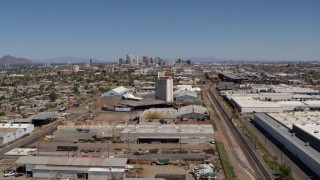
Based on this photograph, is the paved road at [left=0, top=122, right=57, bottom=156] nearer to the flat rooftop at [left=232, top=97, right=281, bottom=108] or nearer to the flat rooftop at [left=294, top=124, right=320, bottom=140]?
the flat rooftop at [left=294, top=124, right=320, bottom=140]

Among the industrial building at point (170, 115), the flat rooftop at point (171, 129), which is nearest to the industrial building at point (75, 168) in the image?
the flat rooftop at point (171, 129)

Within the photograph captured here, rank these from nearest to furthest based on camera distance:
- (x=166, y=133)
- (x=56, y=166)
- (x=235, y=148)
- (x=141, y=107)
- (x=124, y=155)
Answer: (x=56, y=166) < (x=124, y=155) < (x=235, y=148) < (x=166, y=133) < (x=141, y=107)

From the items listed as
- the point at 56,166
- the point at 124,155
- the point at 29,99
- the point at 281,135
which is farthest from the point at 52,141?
the point at 29,99

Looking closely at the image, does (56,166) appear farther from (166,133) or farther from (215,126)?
(215,126)

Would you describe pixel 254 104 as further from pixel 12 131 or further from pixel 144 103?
pixel 12 131

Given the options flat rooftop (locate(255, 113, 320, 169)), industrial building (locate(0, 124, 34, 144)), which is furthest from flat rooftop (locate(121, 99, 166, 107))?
industrial building (locate(0, 124, 34, 144))
